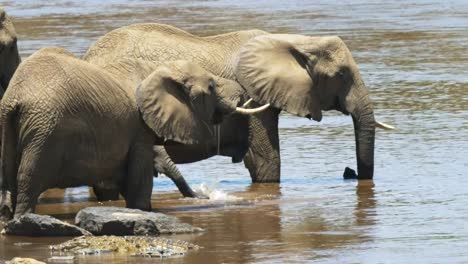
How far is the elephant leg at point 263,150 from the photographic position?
17.2m

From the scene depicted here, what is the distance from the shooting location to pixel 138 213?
13.4 metres

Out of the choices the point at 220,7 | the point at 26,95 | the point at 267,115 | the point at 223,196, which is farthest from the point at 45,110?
the point at 220,7

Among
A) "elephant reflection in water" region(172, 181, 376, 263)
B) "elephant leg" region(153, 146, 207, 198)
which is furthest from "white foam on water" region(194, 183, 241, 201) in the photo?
"elephant reflection in water" region(172, 181, 376, 263)

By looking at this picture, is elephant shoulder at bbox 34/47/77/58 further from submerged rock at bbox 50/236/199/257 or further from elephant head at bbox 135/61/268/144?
submerged rock at bbox 50/236/199/257

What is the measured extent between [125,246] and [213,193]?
146 inches

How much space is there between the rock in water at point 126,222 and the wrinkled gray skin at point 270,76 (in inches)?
135

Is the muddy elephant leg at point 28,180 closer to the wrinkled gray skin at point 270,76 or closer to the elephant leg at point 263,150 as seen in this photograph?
the wrinkled gray skin at point 270,76

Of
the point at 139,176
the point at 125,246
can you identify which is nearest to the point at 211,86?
the point at 139,176

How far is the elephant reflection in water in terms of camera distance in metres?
12.6

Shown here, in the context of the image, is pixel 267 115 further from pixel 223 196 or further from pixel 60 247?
pixel 60 247

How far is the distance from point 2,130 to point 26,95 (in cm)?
41

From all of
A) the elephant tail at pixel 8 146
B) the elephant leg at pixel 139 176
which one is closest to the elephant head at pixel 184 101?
the elephant leg at pixel 139 176

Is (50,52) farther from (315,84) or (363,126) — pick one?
(363,126)

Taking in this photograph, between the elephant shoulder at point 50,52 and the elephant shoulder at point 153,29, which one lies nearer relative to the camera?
the elephant shoulder at point 50,52
